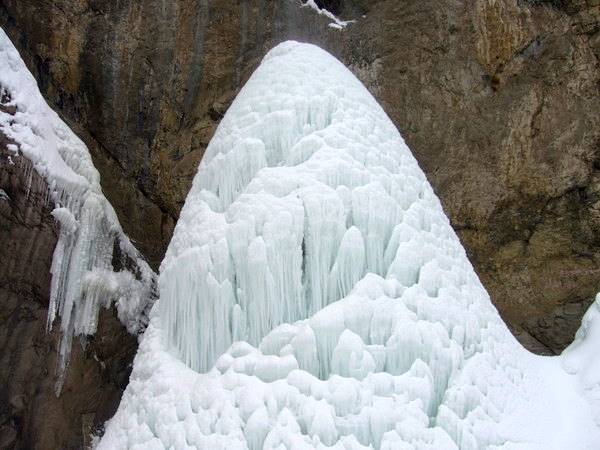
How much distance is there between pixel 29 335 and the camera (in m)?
4.22

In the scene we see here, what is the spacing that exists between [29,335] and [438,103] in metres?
4.86

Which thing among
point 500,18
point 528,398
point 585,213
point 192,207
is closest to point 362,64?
point 500,18

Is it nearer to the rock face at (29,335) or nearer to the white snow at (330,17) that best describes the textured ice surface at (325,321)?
the rock face at (29,335)

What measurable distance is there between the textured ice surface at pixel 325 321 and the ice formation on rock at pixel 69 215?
0.96 metres

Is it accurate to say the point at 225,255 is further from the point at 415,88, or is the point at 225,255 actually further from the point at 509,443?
the point at 415,88

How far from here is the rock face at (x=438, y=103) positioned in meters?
6.91

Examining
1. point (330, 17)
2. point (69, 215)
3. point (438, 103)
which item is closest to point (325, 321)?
point (69, 215)

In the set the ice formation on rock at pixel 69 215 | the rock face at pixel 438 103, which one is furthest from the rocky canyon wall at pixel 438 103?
the ice formation on rock at pixel 69 215

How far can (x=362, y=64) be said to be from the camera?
23.5 ft

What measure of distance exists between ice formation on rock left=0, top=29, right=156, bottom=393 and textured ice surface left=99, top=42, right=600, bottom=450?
0.96 m

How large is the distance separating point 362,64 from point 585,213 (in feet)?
9.67

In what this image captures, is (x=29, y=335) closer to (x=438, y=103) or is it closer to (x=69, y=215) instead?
(x=69, y=215)

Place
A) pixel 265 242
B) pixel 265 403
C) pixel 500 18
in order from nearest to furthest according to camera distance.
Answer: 1. pixel 265 403
2. pixel 265 242
3. pixel 500 18

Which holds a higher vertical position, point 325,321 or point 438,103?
point 438,103
